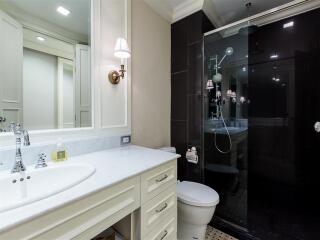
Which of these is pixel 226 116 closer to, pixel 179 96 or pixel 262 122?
pixel 262 122

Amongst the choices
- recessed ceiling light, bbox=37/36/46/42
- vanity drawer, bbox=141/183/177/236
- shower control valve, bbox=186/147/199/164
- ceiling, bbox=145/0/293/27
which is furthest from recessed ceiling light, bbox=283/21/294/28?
recessed ceiling light, bbox=37/36/46/42

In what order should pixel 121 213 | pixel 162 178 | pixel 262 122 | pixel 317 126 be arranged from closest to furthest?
pixel 121 213
pixel 162 178
pixel 317 126
pixel 262 122

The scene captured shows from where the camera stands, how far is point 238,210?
1.88 metres

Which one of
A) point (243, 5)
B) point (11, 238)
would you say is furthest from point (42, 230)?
point (243, 5)

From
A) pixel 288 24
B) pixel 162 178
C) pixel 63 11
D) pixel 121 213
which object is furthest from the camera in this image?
pixel 288 24

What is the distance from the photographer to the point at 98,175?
0.89 metres

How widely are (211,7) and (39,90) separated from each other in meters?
1.92

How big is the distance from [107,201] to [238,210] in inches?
64.4

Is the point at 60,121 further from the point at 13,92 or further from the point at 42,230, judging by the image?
the point at 42,230

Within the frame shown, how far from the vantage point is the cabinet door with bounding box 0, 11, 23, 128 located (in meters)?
1.01

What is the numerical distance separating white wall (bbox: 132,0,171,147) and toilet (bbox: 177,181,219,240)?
2.15 feet

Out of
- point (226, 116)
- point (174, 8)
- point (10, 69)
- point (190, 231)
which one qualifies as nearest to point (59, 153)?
point (10, 69)

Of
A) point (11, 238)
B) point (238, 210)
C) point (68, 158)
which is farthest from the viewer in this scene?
point (238, 210)

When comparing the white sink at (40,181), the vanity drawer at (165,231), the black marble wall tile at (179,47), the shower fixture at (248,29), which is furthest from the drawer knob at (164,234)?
the shower fixture at (248,29)
